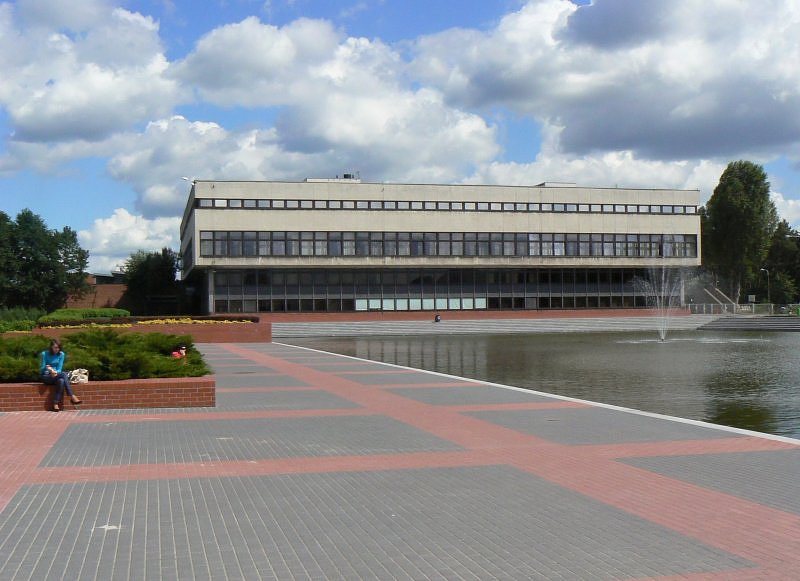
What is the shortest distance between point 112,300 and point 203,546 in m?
91.3

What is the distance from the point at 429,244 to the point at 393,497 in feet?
199

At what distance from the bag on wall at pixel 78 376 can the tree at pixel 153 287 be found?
75615mm

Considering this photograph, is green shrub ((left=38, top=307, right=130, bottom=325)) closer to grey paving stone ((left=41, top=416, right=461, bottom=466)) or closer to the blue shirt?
the blue shirt

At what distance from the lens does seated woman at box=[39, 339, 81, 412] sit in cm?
1427

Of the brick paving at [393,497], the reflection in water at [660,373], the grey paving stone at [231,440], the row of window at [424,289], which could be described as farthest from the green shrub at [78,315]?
the grey paving stone at [231,440]

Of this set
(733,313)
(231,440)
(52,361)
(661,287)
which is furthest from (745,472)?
(733,313)


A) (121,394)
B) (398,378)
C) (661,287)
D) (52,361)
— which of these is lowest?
(398,378)

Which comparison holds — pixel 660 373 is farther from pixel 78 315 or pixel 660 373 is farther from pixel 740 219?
pixel 740 219

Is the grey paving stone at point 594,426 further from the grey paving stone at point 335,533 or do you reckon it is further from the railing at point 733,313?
the railing at point 733,313

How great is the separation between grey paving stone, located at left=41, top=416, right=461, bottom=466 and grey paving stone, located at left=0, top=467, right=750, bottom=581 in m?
1.57

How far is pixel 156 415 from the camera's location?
14117mm

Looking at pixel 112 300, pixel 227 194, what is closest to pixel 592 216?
pixel 227 194

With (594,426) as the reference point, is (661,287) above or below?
above

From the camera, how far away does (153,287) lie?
292 ft
